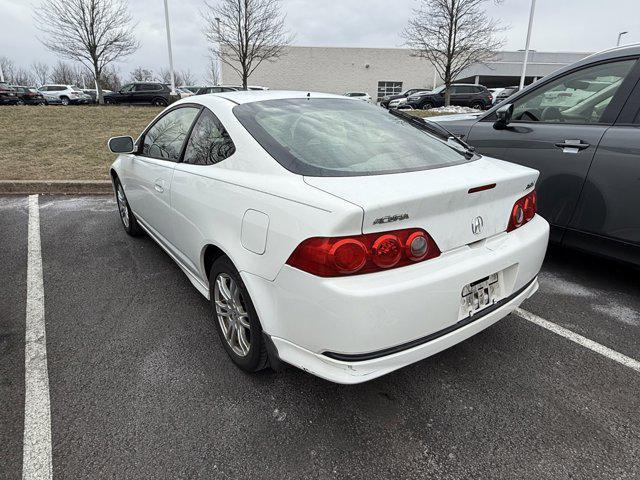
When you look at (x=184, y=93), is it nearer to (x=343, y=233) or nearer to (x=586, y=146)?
(x=586, y=146)

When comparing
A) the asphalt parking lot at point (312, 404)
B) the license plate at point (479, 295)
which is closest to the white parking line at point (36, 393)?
the asphalt parking lot at point (312, 404)

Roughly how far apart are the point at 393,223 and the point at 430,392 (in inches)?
40.7

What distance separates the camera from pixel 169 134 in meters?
3.23

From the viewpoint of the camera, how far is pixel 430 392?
7.22 feet

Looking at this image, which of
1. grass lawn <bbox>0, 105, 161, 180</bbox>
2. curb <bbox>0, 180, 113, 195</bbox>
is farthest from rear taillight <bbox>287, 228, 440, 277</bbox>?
grass lawn <bbox>0, 105, 161, 180</bbox>

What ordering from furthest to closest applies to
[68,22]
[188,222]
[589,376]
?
[68,22] → [188,222] → [589,376]

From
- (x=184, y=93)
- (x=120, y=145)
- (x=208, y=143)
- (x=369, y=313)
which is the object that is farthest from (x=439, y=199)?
(x=184, y=93)

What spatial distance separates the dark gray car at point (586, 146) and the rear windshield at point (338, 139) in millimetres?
1284

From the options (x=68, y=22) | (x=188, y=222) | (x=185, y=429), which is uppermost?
(x=68, y=22)

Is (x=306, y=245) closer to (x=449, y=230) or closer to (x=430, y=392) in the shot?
(x=449, y=230)

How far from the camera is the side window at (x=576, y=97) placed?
3234 millimetres

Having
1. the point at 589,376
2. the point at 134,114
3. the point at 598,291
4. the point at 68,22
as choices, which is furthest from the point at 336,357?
the point at 68,22

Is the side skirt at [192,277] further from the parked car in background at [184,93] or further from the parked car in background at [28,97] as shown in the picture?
the parked car in background at [28,97]

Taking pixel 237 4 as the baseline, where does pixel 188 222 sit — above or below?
below
